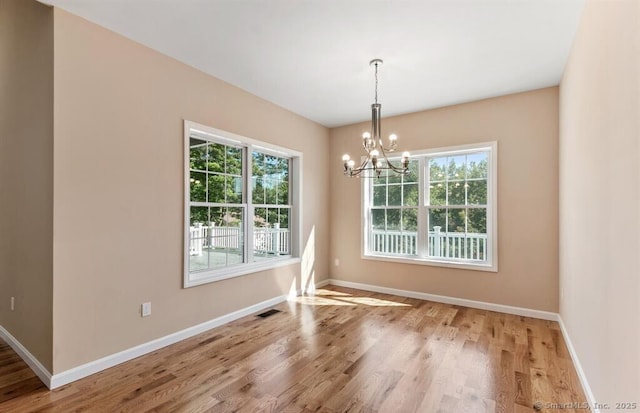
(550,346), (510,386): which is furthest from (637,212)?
(550,346)

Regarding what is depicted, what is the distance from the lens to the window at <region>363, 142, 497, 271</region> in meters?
4.40

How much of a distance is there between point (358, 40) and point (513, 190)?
9.38 ft

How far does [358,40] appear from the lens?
2855 mm

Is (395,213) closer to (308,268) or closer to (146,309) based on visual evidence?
(308,268)

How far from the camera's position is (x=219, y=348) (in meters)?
3.09

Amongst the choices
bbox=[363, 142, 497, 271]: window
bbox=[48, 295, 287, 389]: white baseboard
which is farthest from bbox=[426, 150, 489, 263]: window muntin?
bbox=[48, 295, 287, 389]: white baseboard

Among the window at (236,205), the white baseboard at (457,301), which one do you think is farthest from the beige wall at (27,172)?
the white baseboard at (457,301)

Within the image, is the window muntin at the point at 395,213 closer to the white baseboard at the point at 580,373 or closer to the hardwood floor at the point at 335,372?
→ the hardwood floor at the point at 335,372

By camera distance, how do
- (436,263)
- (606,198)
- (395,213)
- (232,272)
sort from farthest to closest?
1. (395,213)
2. (436,263)
3. (232,272)
4. (606,198)

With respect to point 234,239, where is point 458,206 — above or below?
above

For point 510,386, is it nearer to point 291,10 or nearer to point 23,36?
point 291,10

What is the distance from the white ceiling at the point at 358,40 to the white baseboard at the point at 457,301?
2.83m

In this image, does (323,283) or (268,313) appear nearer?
(268,313)

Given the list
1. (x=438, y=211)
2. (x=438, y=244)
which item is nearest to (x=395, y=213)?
(x=438, y=211)
